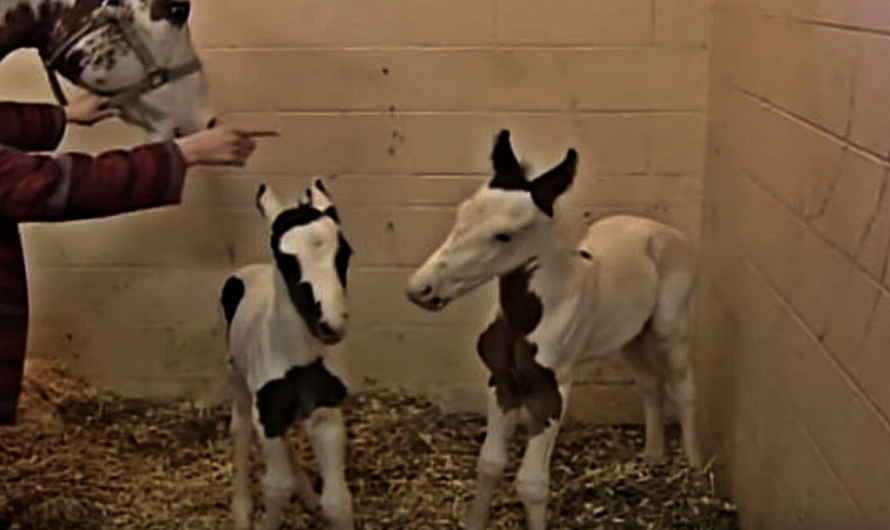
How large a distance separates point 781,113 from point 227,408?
165cm

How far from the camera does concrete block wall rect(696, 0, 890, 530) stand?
166cm

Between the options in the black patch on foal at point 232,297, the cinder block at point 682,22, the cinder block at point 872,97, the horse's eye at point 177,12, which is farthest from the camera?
the cinder block at point 682,22

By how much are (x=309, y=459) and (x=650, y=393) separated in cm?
74

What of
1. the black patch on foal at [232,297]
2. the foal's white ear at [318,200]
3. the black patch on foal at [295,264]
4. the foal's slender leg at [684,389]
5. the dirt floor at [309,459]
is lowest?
the dirt floor at [309,459]

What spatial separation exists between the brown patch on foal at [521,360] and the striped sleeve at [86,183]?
0.58 m

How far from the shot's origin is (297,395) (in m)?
2.12

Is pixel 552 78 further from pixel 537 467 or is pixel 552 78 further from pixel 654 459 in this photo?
pixel 537 467

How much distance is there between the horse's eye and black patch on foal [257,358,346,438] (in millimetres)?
734

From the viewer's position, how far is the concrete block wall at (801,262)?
1655 mm

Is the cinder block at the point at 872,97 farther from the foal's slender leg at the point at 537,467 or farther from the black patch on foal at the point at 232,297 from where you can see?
the black patch on foal at the point at 232,297

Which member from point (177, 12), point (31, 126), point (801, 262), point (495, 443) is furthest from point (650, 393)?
point (31, 126)

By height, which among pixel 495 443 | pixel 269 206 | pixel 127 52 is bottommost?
pixel 495 443

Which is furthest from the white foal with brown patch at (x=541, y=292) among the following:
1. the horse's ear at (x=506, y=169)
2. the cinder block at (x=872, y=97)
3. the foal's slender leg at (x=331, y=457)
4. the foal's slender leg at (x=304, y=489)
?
the cinder block at (x=872, y=97)

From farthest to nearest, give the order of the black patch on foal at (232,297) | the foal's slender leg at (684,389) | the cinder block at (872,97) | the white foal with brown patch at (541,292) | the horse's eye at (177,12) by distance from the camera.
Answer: the foal's slender leg at (684,389)
the horse's eye at (177,12)
the black patch on foal at (232,297)
the white foal with brown patch at (541,292)
the cinder block at (872,97)
